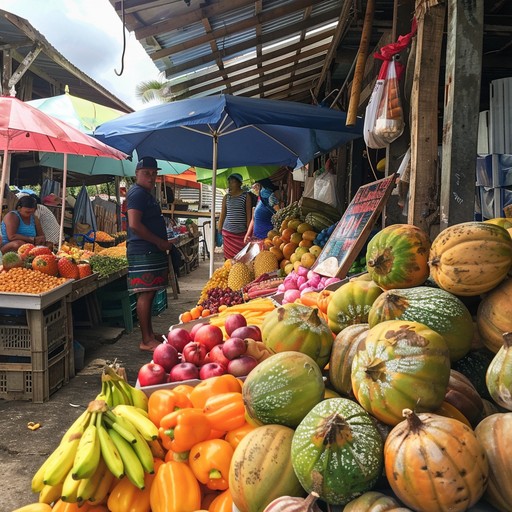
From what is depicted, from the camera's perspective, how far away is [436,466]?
1.16 m

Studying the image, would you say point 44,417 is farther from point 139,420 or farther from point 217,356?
point 139,420

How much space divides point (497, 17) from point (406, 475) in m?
5.41

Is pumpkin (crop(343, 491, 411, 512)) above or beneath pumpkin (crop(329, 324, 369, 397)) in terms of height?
beneath

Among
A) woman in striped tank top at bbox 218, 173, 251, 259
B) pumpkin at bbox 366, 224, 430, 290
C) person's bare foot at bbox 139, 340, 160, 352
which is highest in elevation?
woman in striped tank top at bbox 218, 173, 251, 259

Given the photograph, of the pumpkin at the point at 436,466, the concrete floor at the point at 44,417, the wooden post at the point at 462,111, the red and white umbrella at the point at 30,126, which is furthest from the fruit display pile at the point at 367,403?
the red and white umbrella at the point at 30,126

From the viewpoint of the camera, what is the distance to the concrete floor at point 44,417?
3268 mm

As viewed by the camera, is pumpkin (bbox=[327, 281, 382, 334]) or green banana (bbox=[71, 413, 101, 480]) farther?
pumpkin (bbox=[327, 281, 382, 334])

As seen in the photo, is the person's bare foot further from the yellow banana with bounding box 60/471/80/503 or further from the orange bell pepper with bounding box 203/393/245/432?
the yellow banana with bounding box 60/471/80/503

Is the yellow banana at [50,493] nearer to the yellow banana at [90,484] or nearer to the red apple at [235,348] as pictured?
the yellow banana at [90,484]

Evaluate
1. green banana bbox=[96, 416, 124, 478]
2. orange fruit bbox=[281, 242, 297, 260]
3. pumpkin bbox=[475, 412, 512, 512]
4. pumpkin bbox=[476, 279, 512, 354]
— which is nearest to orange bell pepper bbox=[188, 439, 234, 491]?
green banana bbox=[96, 416, 124, 478]

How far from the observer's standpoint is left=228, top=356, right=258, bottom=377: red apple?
87.7 inches

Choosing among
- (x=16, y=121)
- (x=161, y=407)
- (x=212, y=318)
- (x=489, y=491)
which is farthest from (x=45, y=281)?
(x=489, y=491)

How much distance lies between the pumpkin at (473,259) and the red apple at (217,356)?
108 cm

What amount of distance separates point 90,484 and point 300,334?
943 millimetres
